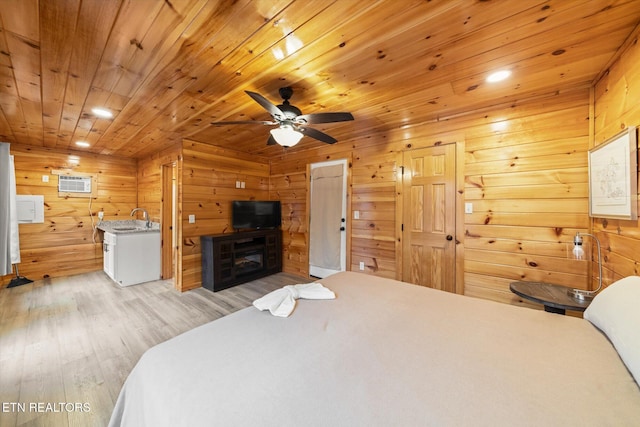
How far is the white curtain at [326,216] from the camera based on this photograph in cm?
381

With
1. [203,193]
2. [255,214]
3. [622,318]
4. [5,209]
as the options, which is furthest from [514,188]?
[5,209]

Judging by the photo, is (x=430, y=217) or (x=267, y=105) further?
(x=430, y=217)

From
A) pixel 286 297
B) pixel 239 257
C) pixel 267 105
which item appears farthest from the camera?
pixel 239 257

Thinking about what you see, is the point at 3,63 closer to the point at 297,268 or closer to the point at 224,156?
the point at 224,156

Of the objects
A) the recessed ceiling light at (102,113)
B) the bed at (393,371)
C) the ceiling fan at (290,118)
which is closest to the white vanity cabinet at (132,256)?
the recessed ceiling light at (102,113)

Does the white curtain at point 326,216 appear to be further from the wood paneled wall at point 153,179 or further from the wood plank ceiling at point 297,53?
the wood paneled wall at point 153,179

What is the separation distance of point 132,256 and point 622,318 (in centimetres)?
524

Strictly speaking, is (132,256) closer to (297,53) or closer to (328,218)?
(328,218)

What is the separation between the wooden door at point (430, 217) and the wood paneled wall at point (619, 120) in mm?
1101

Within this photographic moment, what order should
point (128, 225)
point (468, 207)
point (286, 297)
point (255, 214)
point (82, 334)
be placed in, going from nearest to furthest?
1. point (286, 297)
2. point (82, 334)
3. point (468, 207)
4. point (255, 214)
5. point (128, 225)

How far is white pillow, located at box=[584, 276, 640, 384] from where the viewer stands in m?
0.87

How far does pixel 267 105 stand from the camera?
69.7 inches

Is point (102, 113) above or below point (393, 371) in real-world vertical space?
above

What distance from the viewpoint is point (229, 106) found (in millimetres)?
2428
